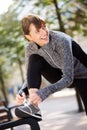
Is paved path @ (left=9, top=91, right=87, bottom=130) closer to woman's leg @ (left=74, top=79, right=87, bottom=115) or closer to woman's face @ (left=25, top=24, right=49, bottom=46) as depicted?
→ woman's leg @ (left=74, top=79, right=87, bottom=115)

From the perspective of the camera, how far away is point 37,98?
2676 mm

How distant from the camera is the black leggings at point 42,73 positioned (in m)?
2.84

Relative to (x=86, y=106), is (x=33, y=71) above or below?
above

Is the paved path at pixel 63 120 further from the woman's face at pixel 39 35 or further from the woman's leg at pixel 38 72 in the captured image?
the woman's face at pixel 39 35

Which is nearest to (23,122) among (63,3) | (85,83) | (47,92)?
(47,92)

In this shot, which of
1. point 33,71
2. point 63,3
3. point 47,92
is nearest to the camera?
point 47,92

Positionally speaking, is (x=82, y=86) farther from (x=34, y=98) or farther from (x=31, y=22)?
(x=31, y=22)

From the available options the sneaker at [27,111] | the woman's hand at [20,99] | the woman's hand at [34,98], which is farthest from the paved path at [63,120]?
the woman's hand at [34,98]

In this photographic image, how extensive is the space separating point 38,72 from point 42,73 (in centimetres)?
13

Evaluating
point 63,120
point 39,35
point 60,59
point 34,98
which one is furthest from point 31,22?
point 63,120

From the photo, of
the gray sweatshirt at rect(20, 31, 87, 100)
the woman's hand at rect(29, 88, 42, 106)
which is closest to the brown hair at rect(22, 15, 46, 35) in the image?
the gray sweatshirt at rect(20, 31, 87, 100)

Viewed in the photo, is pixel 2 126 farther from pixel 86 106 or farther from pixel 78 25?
pixel 78 25

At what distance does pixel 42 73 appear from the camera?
117 inches

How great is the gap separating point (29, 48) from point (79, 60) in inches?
15.4
